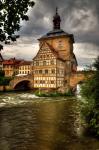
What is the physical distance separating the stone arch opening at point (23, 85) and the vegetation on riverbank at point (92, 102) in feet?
186

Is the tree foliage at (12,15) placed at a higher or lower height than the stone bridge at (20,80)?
higher

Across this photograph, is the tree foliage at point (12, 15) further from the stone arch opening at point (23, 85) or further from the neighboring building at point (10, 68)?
the neighboring building at point (10, 68)

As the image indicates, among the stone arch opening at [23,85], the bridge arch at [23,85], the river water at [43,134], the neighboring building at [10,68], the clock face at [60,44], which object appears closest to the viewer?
the river water at [43,134]

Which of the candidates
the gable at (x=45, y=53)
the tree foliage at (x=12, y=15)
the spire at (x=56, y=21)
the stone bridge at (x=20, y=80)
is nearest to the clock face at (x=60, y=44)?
the gable at (x=45, y=53)

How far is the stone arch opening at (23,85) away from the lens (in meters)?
78.8

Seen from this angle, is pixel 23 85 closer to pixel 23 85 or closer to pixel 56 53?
pixel 23 85

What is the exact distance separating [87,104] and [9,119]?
10.7m

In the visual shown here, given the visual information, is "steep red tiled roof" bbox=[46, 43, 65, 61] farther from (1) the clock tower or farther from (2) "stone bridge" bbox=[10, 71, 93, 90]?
(2) "stone bridge" bbox=[10, 71, 93, 90]

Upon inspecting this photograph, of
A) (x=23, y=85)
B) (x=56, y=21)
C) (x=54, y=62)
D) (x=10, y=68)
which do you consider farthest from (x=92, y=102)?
(x=10, y=68)

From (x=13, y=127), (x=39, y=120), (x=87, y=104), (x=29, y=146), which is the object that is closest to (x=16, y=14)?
(x=29, y=146)

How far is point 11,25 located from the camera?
12.2 meters

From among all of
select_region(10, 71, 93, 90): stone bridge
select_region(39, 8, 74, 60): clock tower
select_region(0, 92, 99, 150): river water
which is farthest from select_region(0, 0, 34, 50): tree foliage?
select_region(39, 8, 74, 60): clock tower

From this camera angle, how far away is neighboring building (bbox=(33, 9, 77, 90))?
71.5m

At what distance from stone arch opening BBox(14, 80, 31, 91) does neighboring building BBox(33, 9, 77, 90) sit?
573 cm
